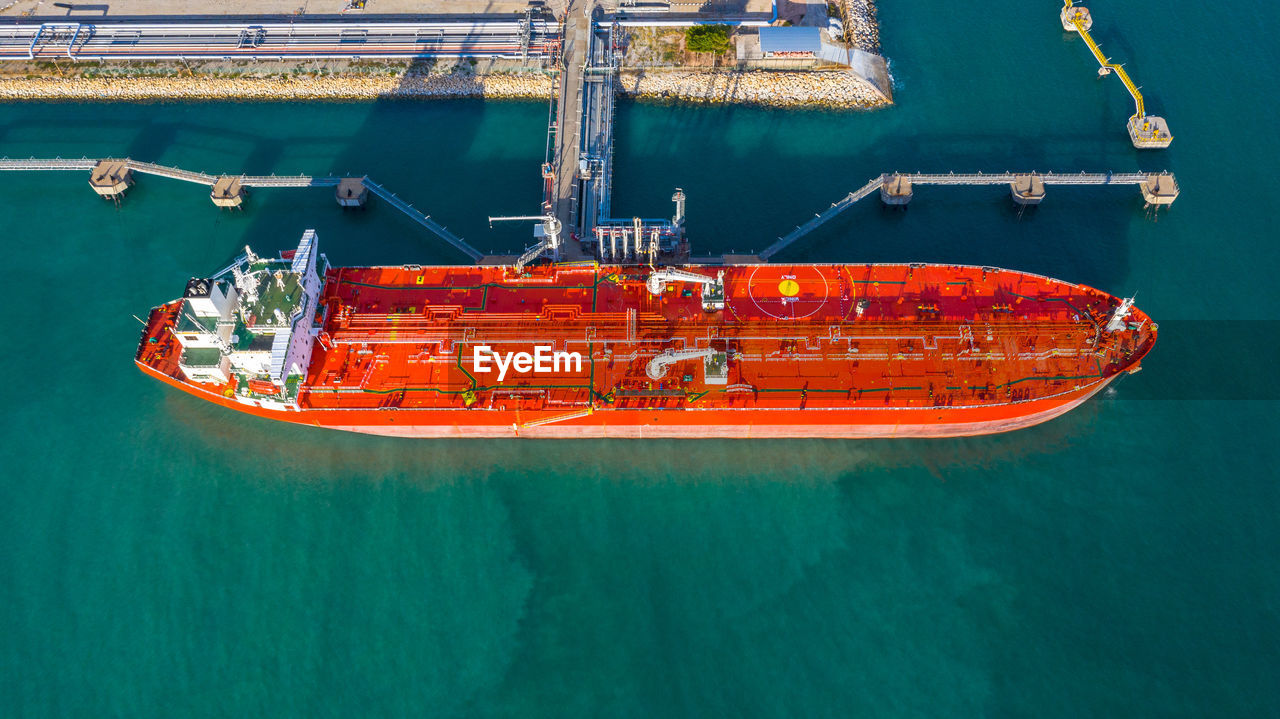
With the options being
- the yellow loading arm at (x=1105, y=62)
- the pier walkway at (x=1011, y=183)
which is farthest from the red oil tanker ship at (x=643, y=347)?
the yellow loading arm at (x=1105, y=62)

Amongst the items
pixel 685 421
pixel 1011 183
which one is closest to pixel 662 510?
pixel 685 421

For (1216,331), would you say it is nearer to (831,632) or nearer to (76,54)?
(831,632)

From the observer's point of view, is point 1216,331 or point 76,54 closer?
point 1216,331

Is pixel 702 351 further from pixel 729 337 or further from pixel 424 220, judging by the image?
pixel 424 220

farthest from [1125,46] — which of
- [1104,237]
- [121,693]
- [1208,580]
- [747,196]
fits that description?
[121,693]

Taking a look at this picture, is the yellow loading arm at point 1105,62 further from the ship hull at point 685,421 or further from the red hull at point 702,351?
the ship hull at point 685,421

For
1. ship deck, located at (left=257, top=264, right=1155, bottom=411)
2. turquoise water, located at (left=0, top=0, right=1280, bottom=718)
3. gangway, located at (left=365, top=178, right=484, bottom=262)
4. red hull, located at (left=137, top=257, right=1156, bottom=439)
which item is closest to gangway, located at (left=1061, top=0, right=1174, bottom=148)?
turquoise water, located at (left=0, top=0, right=1280, bottom=718)
